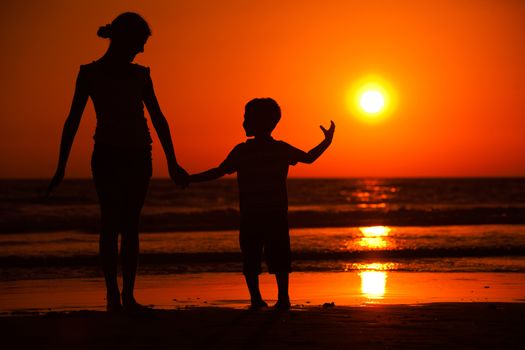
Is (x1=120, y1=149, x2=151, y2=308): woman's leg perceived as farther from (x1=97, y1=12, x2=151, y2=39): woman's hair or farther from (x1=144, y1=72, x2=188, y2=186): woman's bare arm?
(x1=97, y1=12, x2=151, y2=39): woman's hair

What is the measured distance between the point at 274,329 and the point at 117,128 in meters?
1.71

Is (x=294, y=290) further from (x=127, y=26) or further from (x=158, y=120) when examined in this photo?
(x=127, y=26)

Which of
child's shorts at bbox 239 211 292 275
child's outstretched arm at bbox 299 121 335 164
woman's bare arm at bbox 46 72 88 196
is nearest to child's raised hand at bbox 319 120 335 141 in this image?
child's outstretched arm at bbox 299 121 335 164

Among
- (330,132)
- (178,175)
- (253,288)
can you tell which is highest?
(330,132)

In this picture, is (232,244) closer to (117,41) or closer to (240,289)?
(240,289)

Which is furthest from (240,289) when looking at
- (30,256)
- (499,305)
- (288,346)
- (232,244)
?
(232,244)

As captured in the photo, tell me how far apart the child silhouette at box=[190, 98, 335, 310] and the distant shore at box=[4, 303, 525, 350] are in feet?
1.43

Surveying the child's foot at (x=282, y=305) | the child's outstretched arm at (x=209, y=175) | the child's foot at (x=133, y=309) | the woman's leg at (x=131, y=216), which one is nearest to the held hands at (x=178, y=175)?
the child's outstretched arm at (x=209, y=175)

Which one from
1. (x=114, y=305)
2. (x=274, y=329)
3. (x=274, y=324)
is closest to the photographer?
(x=274, y=329)

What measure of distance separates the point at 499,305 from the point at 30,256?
33.3 ft

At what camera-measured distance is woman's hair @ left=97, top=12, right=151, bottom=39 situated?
556cm

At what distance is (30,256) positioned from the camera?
49.1 feet

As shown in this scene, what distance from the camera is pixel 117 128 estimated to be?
560 cm

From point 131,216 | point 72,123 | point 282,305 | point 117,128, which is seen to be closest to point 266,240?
point 282,305
